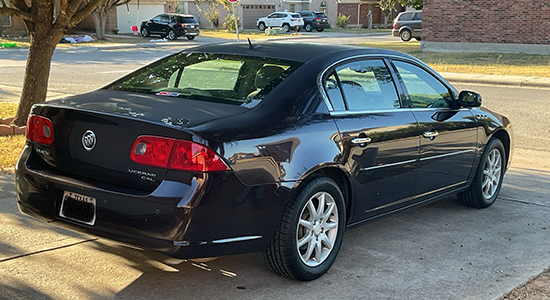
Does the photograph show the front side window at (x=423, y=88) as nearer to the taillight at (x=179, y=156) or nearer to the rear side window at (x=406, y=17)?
the taillight at (x=179, y=156)

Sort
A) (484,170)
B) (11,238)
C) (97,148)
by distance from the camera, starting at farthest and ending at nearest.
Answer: (484,170)
(11,238)
(97,148)

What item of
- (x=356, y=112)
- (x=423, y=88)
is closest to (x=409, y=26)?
(x=423, y=88)

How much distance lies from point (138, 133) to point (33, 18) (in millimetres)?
5829

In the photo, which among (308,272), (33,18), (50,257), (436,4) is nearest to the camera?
(308,272)

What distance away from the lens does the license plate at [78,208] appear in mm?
3895

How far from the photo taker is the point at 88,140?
13.2 feet

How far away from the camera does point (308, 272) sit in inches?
168

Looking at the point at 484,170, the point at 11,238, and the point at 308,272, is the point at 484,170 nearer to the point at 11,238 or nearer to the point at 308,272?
the point at 308,272

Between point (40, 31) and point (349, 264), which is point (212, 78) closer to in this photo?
point (349, 264)

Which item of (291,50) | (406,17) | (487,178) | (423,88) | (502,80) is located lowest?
(487,178)

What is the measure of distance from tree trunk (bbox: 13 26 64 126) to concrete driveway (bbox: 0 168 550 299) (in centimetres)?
358

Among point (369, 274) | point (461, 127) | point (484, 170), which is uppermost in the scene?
point (461, 127)

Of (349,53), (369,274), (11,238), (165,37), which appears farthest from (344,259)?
(165,37)

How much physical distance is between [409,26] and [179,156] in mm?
38291
